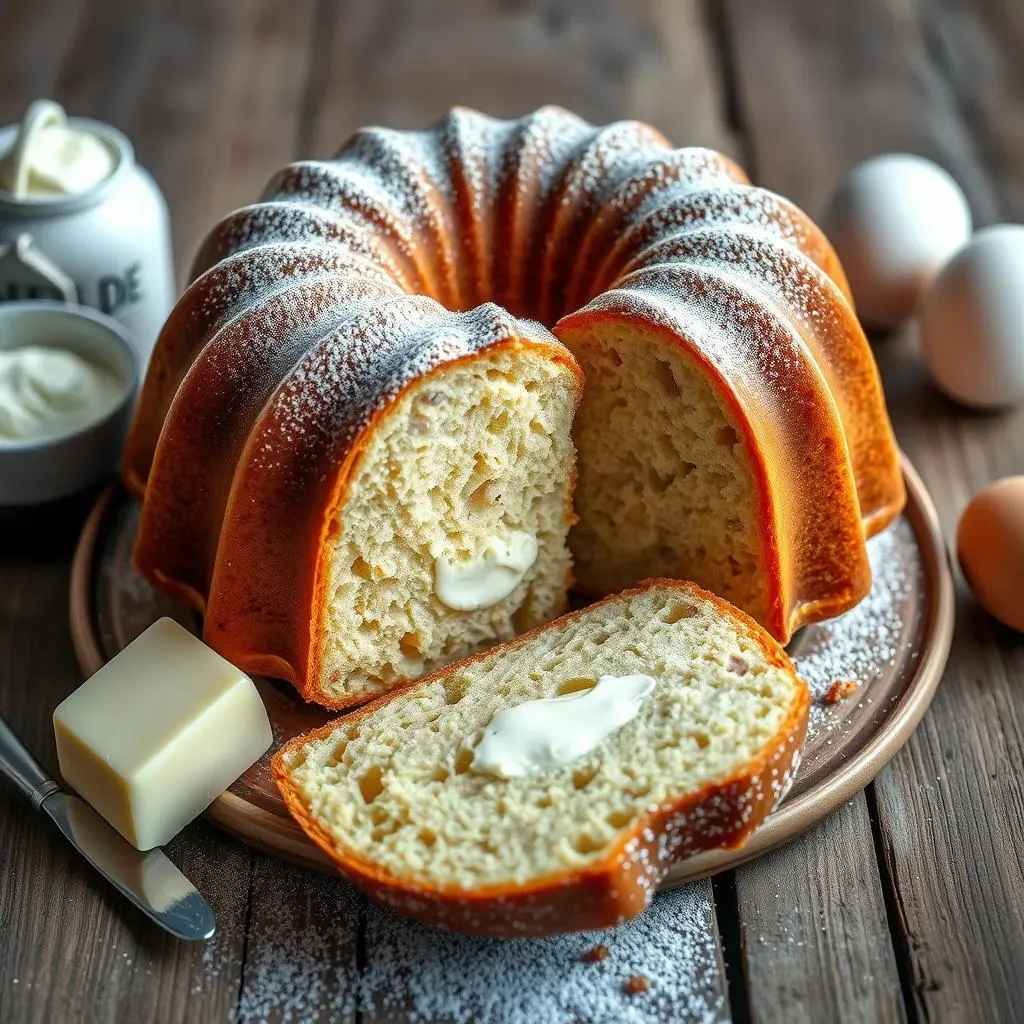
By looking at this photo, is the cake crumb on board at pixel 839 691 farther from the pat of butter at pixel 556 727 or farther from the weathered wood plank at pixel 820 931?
the pat of butter at pixel 556 727

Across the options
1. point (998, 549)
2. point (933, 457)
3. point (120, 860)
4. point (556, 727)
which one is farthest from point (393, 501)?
point (933, 457)

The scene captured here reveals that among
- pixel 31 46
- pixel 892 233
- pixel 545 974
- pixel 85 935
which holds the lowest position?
pixel 892 233

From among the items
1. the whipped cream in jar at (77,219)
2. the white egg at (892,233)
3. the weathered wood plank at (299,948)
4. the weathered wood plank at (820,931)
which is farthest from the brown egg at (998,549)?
the whipped cream in jar at (77,219)

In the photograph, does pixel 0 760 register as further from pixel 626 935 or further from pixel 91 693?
pixel 626 935

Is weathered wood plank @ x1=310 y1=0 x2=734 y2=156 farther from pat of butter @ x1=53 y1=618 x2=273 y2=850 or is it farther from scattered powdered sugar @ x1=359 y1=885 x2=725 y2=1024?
scattered powdered sugar @ x1=359 y1=885 x2=725 y2=1024

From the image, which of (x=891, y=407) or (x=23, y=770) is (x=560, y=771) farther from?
(x=891, y=407)

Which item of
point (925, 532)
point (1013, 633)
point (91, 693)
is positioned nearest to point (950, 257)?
point (925, 532)

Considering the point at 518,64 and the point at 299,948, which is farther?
the point at 518,64

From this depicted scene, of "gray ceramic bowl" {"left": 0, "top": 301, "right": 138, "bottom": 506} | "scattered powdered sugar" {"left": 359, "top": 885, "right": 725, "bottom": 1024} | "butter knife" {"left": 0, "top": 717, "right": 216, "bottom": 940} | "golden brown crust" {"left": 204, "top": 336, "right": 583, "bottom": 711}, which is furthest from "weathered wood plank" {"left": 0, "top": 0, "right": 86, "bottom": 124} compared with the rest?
"scattered powdered sugar" {"left": 359, "top": 885, "right": 725, "bottom": 1024}
